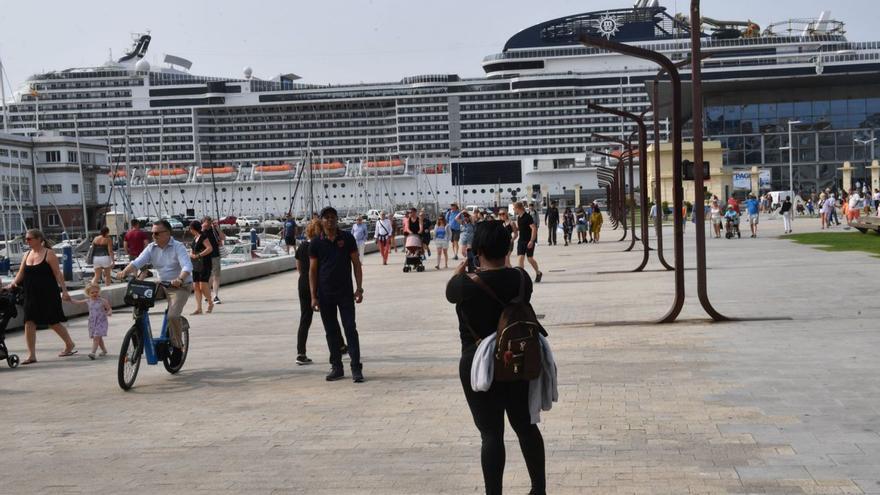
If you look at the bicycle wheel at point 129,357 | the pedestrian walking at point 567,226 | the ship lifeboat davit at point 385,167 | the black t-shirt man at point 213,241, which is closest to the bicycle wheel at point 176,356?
the bicycle wheel at point 129,357

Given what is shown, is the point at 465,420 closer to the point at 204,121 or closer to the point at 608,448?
the point at 608,448

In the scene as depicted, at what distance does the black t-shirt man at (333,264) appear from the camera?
9.38 meters

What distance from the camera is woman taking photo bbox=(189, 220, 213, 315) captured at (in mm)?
16297

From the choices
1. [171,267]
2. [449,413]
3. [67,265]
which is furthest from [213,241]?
[67,265]

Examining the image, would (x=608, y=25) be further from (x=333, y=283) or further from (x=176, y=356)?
(x=333, y=283)

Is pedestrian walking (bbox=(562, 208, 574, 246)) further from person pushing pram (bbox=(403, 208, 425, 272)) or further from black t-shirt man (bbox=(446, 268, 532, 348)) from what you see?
black t-shirt man (bbox=(446, 268, 532, 348))

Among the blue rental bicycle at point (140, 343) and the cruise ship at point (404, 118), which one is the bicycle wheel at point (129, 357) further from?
the cruise ship at point (404, 118)

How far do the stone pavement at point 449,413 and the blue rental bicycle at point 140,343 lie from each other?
0.16m

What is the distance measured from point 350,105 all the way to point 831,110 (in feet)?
163

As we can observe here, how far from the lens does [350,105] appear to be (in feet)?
378

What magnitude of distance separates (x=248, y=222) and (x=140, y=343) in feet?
276

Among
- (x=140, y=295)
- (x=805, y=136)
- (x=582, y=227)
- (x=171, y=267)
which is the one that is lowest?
(x=582, y=227)

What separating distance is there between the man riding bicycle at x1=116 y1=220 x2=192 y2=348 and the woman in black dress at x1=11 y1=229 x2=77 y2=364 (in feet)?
4.23

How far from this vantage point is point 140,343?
953cm
